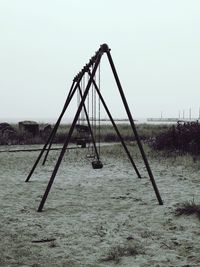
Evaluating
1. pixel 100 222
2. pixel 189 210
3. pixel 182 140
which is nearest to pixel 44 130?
pixel 182 140

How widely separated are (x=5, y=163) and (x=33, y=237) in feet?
28.7

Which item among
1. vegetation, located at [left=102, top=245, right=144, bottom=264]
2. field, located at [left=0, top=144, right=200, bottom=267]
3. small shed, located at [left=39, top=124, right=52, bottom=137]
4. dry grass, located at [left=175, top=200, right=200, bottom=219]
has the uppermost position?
small shed, located at [left=39, top=124, right=52, bottom=137]

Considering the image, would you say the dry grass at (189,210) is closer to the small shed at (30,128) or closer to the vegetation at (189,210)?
the vegetation at (189,210)

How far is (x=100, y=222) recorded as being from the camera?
18.0 ft

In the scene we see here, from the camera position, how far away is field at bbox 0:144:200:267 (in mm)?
4043

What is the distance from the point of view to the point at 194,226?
5.06 meters

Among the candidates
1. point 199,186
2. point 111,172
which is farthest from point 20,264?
point 111,172

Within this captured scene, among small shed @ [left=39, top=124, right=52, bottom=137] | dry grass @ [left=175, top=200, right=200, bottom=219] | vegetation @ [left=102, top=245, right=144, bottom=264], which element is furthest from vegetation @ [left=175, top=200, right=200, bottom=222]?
small shed @ [left=39, top=124, right=52, bottom=137]

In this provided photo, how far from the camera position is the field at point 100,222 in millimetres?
4043

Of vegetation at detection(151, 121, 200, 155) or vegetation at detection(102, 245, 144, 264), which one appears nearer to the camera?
vegetation at detection(102, 245, 144, 264)

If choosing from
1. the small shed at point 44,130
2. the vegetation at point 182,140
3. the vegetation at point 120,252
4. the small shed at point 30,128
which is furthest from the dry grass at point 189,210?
the small shed at point 30,128

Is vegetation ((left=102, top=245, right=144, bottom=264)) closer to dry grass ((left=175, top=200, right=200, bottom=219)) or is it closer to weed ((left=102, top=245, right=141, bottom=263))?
weed ((left=102, top=245, right=141, bottom=263))

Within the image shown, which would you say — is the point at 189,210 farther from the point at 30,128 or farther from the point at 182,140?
the point at 30,128

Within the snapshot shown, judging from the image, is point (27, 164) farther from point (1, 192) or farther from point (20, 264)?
point (20, 264)
